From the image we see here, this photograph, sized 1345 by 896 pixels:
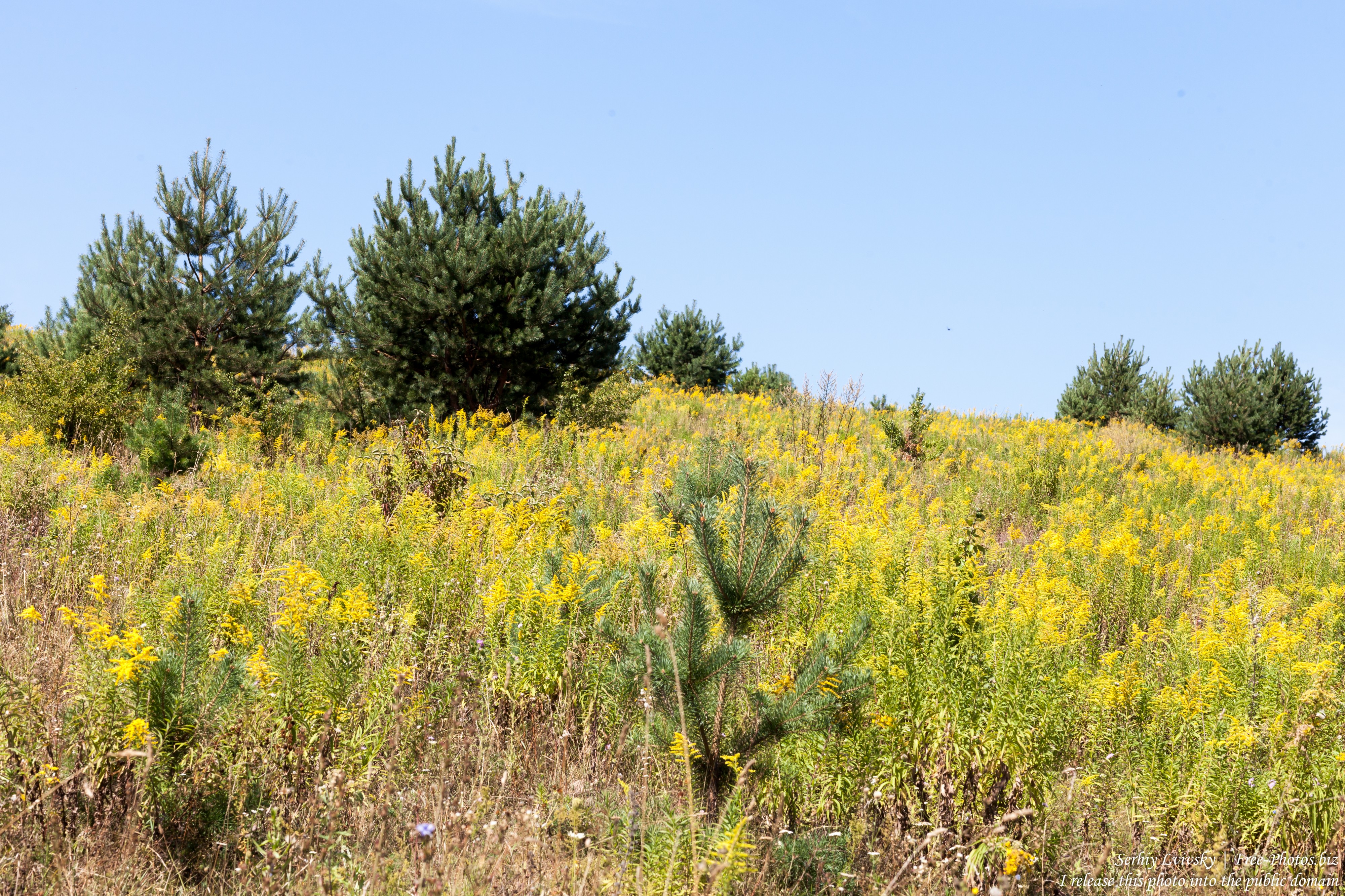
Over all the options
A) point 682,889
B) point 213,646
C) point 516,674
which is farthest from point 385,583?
point 682,889

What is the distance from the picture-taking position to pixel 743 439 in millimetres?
11016

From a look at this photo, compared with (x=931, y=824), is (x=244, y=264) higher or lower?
higher

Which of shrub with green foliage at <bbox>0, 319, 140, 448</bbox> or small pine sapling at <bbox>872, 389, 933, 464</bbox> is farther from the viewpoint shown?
small pine sapling at <bbox>872, 389, 933, 464</bbox>

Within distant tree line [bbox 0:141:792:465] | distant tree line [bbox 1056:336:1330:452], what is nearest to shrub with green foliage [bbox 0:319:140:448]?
distant tree line [bbox 0:141:792:465]

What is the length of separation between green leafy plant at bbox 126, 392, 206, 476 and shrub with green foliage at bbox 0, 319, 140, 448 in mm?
1956

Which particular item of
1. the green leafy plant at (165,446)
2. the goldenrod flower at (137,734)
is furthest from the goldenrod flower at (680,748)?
the green leafy plant at (165,446)

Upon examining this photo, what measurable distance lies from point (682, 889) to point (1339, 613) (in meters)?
4.58

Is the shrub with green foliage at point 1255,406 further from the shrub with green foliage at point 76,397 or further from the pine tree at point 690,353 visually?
the shrub with green foliage at point 76,397

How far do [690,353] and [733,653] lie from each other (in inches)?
896

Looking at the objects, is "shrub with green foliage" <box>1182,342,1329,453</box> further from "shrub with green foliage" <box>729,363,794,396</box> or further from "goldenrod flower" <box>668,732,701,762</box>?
"goldenrod flower" <box>668,732,701,762</box>

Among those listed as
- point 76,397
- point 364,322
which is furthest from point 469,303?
point 76,397

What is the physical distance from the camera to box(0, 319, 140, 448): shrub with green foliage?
1005 centimetres

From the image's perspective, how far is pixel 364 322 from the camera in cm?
1128

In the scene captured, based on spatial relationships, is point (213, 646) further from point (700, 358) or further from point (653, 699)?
point (700, 358)
